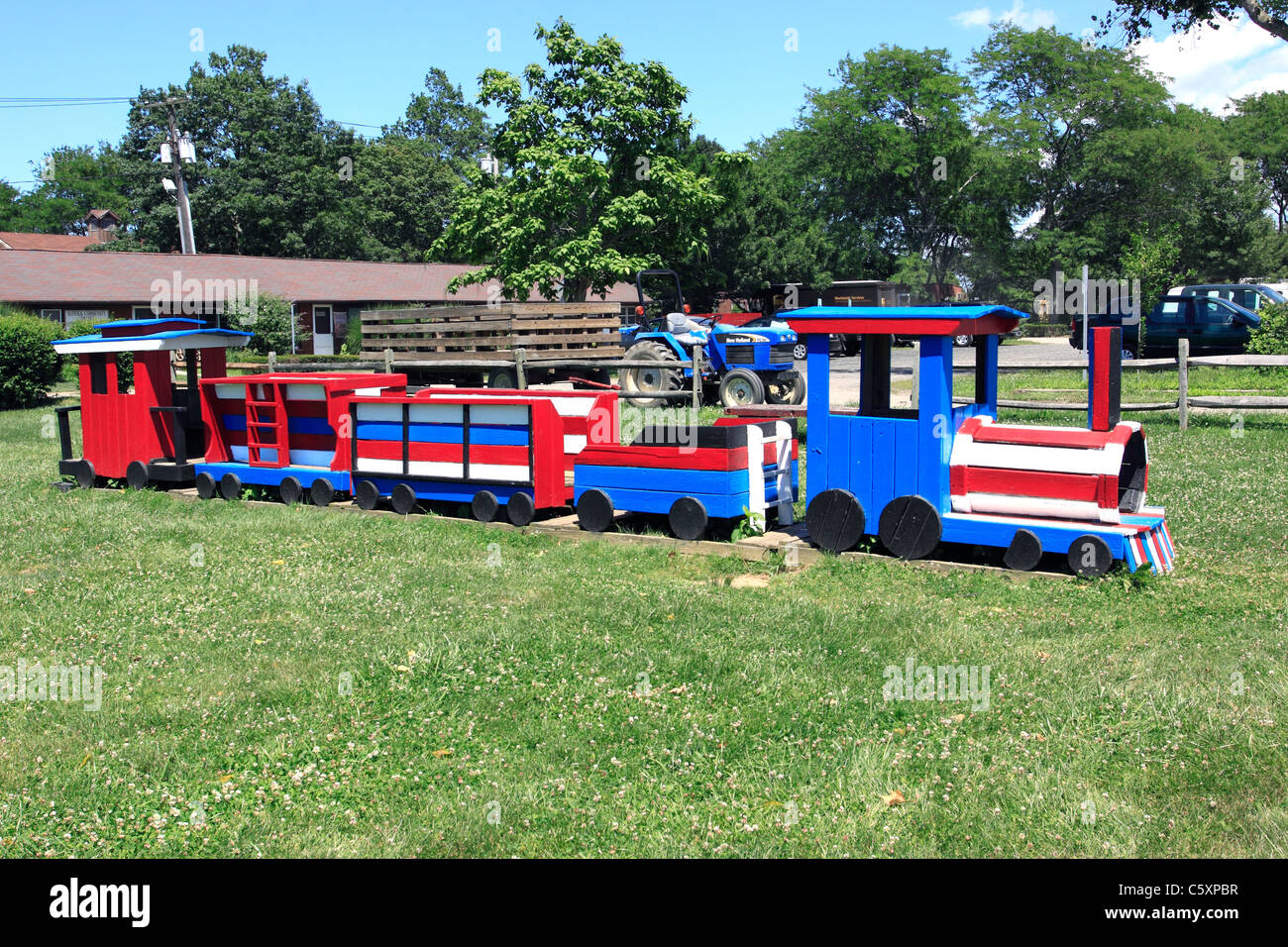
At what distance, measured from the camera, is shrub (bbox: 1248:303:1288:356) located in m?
23.9

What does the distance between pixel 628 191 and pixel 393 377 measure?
77.2ft

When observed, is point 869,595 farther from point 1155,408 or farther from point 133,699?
point 1155,408

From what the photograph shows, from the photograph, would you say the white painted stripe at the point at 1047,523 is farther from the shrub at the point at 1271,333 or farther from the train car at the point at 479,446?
the shrub at the point at 1271,333

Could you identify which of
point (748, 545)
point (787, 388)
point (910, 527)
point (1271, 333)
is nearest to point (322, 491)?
point (748, 545)

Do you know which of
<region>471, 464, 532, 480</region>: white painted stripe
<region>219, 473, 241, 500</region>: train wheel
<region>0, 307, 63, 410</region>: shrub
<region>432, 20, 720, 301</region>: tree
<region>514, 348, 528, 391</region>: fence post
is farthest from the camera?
<region>432, 20, 720, 301</region>: tree

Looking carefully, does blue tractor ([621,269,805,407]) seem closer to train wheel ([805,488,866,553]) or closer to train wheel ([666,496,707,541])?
train wheel ([666,496,707,541])

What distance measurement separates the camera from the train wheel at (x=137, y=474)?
1351 cm

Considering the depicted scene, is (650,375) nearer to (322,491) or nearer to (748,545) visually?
(322,491)

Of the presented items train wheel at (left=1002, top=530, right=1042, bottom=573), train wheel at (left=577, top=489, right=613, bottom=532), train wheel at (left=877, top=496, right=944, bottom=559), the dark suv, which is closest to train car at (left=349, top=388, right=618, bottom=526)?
train wheel at (left=577, top=489, right=613, bottom=532)

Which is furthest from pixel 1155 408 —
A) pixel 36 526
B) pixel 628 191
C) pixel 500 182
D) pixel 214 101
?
pixel 214 101

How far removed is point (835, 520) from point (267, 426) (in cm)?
708

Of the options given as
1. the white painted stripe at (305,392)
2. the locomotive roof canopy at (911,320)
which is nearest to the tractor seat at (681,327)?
the white painted stripe at (305,392)

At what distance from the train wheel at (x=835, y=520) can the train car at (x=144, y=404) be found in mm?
7992
